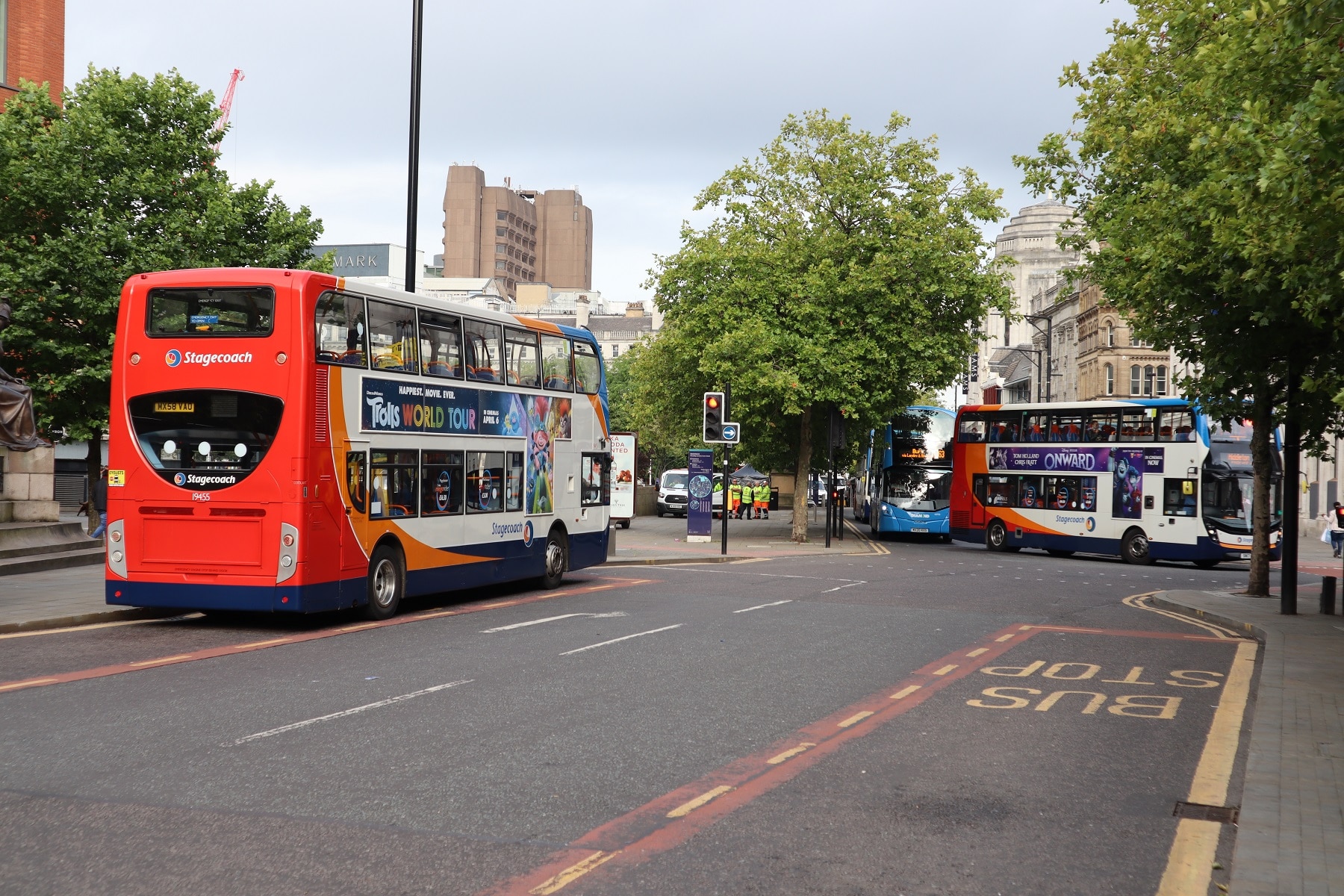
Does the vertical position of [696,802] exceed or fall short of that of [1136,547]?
it exceeds it

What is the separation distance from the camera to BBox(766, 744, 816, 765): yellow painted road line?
7.65 m

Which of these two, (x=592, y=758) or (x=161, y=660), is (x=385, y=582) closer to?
(x=161, y=660)

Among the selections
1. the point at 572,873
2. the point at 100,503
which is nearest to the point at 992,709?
the point at 572,873

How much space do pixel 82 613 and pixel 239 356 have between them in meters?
3.43

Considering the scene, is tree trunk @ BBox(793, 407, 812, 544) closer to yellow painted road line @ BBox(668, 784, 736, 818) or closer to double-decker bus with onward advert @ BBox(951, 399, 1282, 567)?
double-decker bus with onward advert @ BBox(951, 399, 1282, 567)

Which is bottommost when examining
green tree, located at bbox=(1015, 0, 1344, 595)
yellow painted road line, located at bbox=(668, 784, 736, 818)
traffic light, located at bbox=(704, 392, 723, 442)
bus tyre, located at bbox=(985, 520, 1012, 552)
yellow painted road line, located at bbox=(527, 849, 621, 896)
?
bus tyre, located at bbox=(985, 520, 1012, 552)

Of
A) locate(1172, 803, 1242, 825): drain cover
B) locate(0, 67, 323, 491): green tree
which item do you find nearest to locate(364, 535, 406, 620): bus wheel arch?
locate(1172, 803, 1242, 825): drain cover

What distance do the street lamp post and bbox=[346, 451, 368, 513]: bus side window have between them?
12.8ft

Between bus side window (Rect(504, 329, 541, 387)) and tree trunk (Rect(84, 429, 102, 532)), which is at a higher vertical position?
bus side window (Rect(504, 329, 541, 387))

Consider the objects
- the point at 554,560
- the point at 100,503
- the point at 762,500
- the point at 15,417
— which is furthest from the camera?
the point at 762,500

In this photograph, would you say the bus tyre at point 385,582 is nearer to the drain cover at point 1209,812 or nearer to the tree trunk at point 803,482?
the drain cover at point 1209,812

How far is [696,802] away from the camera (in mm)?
6613

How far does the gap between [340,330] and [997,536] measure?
27.2 metres

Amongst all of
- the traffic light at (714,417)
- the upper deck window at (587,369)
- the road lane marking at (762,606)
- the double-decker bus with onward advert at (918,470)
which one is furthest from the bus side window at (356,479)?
the double-decker bus with onward advert at (918,470)
